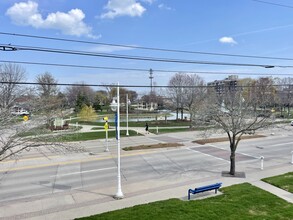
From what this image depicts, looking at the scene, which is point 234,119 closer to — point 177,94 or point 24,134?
point 24,134

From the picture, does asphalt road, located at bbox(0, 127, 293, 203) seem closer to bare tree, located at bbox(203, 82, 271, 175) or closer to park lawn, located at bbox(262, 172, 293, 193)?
bare tree, located at bbox(203, 82, 271, 175)

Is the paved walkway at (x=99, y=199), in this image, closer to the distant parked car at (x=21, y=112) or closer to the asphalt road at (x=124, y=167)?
the asphalt road at (x=124, y=167)

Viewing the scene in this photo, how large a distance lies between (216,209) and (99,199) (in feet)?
17.5

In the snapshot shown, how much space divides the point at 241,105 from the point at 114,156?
10.8 m

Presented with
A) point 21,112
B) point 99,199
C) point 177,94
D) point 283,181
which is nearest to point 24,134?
point 21,112

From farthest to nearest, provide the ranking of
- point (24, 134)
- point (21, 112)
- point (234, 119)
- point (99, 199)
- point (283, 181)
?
point (234, 119) → point (283, 181) → point (99, 199) → point (21, 112) → point (24, 134)

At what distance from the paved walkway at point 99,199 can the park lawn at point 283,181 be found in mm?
397

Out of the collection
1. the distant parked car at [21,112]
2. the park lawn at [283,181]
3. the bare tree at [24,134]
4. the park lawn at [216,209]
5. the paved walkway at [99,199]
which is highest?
the distant parked car at [21,112]

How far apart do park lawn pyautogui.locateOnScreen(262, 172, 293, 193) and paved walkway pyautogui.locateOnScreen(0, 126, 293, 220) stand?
397 mm

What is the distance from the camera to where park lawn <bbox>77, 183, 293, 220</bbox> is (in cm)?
1045

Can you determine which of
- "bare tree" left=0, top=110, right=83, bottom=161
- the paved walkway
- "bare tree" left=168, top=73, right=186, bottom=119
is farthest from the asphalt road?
"bare tree" left=168, top=73, right=186, bottom=119

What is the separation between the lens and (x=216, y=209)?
36.3ft

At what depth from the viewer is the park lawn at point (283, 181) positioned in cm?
1444

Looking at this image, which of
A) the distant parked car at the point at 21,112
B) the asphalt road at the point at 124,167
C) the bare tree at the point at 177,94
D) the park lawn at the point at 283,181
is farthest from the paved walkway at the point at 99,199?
the bare tree at the point at 177,94
